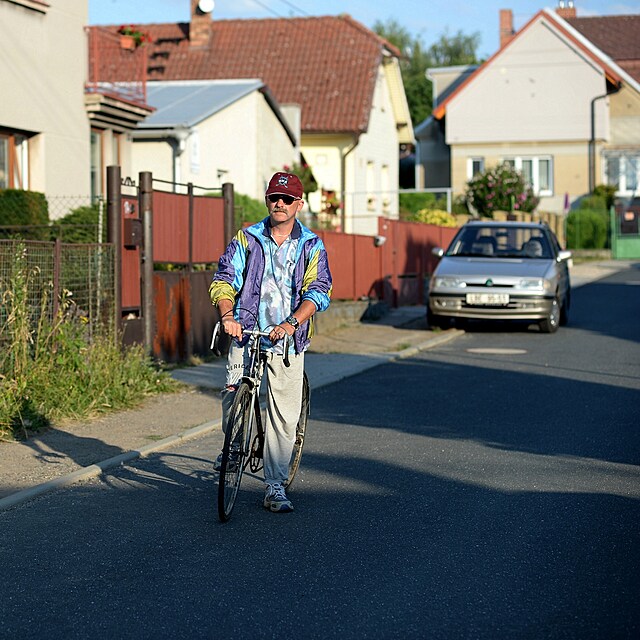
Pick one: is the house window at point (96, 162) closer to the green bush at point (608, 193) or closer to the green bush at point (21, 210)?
the green bush at point (21, 210)

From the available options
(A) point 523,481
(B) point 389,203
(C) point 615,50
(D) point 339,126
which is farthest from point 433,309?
(C) point 615,50

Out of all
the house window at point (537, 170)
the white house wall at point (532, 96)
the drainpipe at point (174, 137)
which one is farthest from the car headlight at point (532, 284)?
the house window at point (537, 170)

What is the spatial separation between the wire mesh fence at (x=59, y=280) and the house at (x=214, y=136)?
47.0ft

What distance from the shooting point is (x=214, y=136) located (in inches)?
1189

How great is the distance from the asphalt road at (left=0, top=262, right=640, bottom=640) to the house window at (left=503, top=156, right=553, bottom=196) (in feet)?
150

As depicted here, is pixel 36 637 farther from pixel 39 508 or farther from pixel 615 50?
pixel 615 50

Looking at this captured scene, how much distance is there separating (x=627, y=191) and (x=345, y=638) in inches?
2114

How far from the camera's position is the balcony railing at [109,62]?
2116 cm

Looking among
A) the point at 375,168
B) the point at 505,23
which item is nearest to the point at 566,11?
the point at 505,23

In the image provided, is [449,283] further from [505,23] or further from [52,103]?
[505,23]

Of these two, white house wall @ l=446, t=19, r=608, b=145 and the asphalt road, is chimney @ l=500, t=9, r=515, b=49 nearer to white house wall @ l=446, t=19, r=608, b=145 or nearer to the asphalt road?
white house wall @ l=446, t=19, r=608, b=145

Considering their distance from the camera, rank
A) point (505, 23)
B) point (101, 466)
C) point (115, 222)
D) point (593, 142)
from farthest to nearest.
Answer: point (505, 23) → point (593, 142) → point (115, 222) → point (101, 466)

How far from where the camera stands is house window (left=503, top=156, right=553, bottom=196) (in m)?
55.5

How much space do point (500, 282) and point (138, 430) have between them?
32.6 feet
